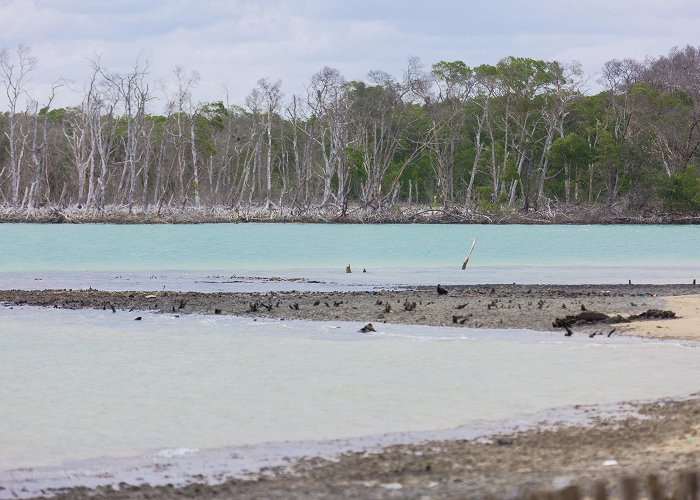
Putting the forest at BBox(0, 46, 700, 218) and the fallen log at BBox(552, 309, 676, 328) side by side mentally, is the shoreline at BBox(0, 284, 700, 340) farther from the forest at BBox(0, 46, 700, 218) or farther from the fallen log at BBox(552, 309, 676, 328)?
the forest at BBox(0, 46, 700, 218)

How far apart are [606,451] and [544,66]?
8302 cm

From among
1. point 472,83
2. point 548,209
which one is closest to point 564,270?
point 548,209

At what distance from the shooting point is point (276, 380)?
13.7 m

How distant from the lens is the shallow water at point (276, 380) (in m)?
10.5

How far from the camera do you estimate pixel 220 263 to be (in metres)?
39.4

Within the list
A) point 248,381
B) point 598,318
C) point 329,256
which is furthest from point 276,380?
point 329,256

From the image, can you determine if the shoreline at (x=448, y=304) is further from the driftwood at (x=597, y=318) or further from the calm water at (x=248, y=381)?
the calm water at (x=248, y=381)

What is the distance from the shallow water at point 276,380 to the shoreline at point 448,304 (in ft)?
3.50

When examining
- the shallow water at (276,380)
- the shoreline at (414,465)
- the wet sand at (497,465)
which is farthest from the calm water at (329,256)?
the wet sand at (497,465)

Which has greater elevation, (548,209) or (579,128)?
(579,128)

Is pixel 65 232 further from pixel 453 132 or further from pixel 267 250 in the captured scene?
pixel 453 132

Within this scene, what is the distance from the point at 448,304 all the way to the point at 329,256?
22.1 metres

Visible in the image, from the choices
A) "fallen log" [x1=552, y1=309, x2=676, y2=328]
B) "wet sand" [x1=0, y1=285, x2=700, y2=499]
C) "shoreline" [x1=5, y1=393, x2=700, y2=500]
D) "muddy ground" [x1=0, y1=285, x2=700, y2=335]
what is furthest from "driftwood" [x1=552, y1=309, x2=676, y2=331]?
"shoreline" [x1=5, y1=393, x2=700, y2=500]

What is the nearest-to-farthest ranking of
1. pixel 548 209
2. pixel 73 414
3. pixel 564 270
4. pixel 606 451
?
pixel 606 451 < pixel 73 414 < pixel 564 270 < pixel 548 209
